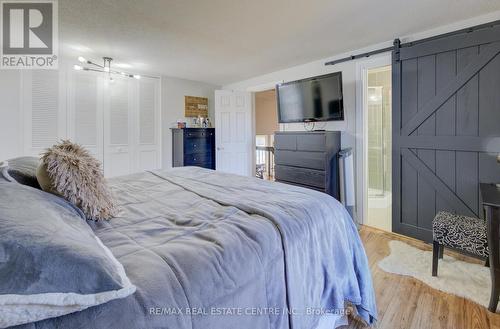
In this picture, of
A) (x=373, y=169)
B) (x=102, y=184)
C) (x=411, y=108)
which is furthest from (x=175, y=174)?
(x=373, y=169)

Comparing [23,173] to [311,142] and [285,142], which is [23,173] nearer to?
[311,142]

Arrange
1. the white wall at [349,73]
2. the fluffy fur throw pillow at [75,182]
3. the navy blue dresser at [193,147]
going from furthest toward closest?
the navy blue dresser at [193,147], the white wall at [349,73], the fluffy fur throw pillow at [75,182]

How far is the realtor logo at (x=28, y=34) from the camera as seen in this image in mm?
2360

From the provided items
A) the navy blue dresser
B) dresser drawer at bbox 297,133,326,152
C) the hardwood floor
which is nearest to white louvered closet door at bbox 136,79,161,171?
the navy blue dresser

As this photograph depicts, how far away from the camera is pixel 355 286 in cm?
142

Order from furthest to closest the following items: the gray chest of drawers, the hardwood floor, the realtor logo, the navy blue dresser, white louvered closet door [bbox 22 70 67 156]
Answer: the navy blue dresser → white louvered closet door [bbox 22 70 67 156] → the gray chest of drawers → the realtor logo → the hardwood floor

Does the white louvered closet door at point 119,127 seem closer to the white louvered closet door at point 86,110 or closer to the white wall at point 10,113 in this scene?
the white louvered closet door at point 86,110

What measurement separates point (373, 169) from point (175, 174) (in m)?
4.07

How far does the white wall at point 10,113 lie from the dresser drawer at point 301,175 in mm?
3657

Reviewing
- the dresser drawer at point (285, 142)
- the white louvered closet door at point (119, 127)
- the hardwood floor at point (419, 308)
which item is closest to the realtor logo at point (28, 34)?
the white louvered closet door at point (119, 127)

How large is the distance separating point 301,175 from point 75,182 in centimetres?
282

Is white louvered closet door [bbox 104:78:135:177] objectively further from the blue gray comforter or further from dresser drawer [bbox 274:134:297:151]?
the blue gray comforter

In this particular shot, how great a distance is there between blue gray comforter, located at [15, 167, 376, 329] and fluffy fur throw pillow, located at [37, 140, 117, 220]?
0.28ft

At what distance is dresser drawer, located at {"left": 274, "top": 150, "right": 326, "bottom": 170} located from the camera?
128 inches
